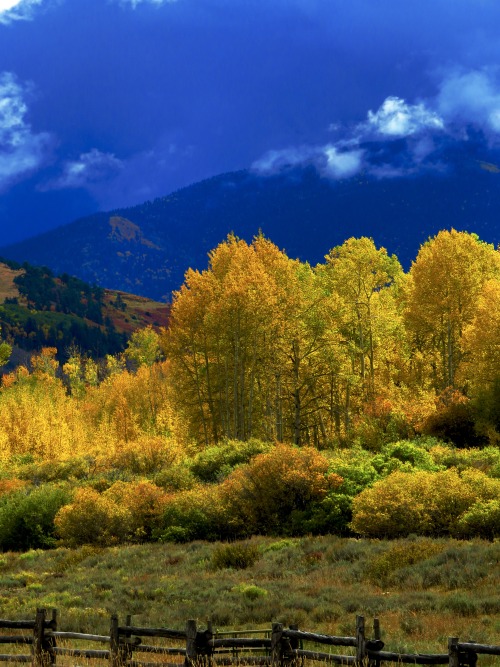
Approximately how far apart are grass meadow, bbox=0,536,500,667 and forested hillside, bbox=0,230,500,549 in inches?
107

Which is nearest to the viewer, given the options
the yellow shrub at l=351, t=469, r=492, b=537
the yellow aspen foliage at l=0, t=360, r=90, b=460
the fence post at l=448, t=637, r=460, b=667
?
the fence post at l=448, t=637, r=460, b=667

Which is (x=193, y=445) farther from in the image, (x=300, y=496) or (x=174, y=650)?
(x=174, y=650)

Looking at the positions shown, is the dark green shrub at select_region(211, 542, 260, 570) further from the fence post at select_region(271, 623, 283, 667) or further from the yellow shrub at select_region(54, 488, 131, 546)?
the fence post at select_region(271, 623, 283, 667)

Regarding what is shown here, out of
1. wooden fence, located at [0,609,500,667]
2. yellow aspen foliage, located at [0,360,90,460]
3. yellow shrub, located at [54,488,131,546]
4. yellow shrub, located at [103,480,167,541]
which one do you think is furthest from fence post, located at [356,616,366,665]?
yellow aspen foliage, located at [0,360,90,460]

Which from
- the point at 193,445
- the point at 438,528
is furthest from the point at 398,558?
the point at 193,445

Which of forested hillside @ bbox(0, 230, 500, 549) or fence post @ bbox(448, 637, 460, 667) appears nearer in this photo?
fence post @ bbox(448, 637, 460, 667)

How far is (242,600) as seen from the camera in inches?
A: 787

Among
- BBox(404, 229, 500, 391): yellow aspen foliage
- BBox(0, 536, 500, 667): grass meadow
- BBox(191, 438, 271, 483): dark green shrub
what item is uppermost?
BBox(404, 229, 500, 391): yellow aspen foliage

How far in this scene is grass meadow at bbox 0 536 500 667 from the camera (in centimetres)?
1691

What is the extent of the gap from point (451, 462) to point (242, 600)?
16.1 meters

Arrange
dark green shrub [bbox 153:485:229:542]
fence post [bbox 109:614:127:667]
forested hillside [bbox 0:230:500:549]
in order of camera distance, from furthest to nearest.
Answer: dark green shrub [bbox 153:485:229:542], forested hillside [bbox 0:230:500:549], fence post [bbox 109:614:127:667]

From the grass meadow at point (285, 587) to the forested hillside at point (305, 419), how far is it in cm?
271

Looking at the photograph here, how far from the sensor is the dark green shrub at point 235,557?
25656 millimetres

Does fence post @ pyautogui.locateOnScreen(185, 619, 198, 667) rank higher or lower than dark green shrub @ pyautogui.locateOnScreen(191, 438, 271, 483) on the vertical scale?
→ lower
